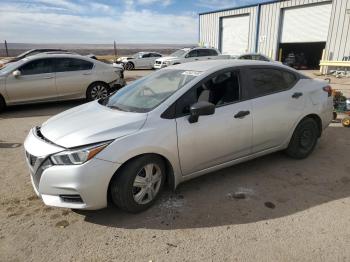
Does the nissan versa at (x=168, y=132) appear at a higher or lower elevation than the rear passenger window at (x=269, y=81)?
lower

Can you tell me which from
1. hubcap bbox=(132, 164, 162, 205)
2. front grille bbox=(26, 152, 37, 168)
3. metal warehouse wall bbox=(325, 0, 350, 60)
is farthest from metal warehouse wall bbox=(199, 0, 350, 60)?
front grille bbox=(26, 152, 37, 168)

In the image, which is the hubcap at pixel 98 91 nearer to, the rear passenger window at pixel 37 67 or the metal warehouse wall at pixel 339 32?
the rear passenger window at pixel 37 67

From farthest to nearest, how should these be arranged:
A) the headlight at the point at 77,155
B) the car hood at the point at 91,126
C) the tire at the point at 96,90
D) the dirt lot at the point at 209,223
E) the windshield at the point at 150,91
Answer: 1. the tire at the point at 96,90
2. the windshield at the point at 150,91
3. the car hood at the point at 91,126
4. the headlight at the point at 77,155
5. the dirt lot at the point at 209,223

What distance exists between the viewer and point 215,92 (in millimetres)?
3691

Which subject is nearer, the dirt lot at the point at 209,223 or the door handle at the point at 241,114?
the dirt lot at the point at 209,223

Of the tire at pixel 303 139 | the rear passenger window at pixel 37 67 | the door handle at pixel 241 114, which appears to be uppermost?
the rear passenger window at pixel 37 67

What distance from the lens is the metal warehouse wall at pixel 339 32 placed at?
57.7ft

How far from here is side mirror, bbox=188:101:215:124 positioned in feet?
10.6

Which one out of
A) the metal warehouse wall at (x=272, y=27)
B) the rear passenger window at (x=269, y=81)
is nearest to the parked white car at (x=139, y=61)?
the metal warehouse wall at (x=272, y=27)

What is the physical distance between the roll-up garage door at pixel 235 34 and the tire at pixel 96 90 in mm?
17691

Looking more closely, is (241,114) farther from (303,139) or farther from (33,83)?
(33,83)

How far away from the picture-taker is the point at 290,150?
455 centimetres

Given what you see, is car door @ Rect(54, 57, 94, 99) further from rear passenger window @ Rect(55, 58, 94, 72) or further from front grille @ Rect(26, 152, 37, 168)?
front grille @ Rect(26, 152, 37, 168)

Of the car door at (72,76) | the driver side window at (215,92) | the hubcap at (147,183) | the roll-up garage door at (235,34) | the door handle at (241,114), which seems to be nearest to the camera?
the hubcap at (147,183)
